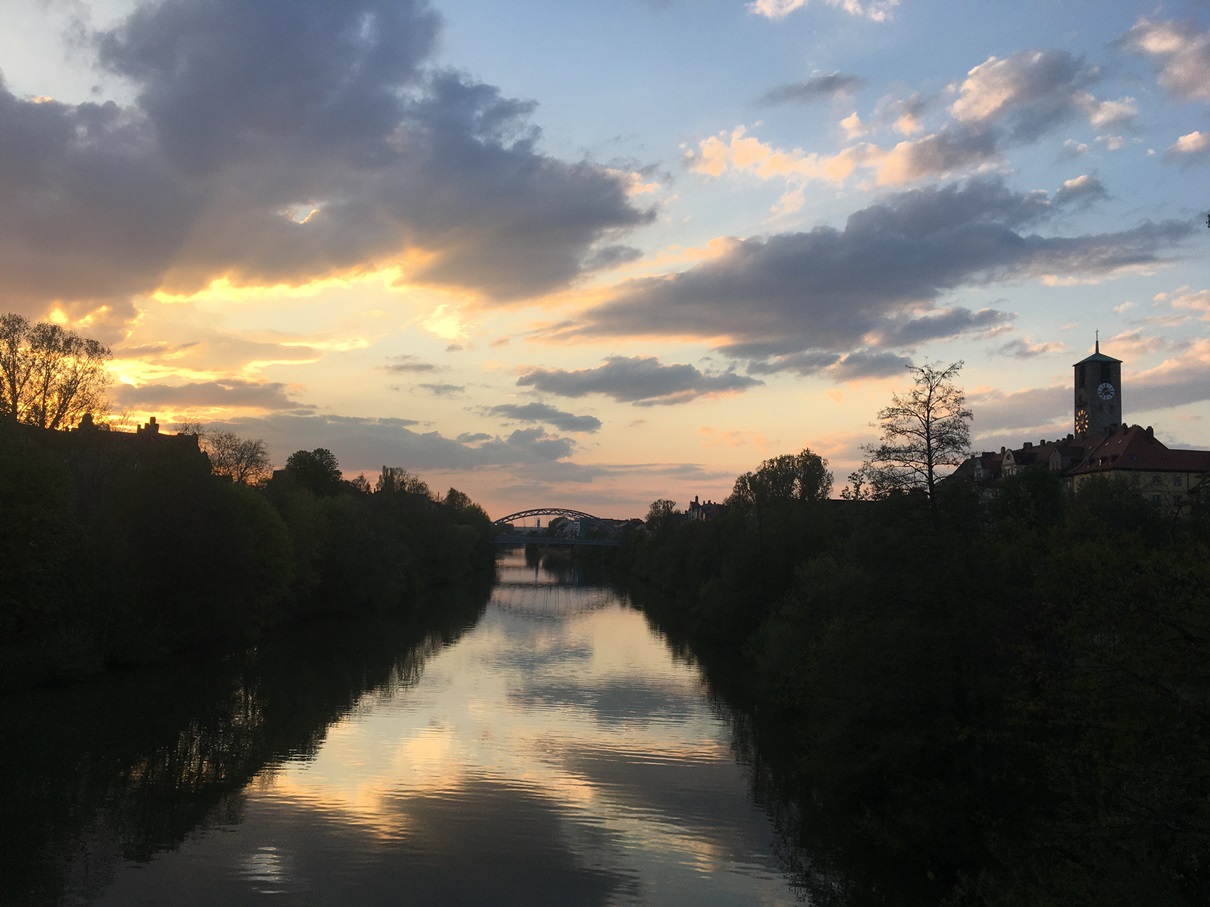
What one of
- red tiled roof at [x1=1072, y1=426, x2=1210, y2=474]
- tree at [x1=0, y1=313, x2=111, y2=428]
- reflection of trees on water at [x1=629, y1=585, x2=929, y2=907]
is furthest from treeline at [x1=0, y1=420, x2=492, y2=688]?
red tiled roof at [x1=1072, y1=426, x2=1210, y2=474]

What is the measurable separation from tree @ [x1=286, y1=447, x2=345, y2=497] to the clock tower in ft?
265

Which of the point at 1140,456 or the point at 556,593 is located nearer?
the point at 1140,456

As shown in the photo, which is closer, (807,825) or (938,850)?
(938,850)

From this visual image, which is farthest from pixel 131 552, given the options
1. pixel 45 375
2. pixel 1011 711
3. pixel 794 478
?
pixel 794 478

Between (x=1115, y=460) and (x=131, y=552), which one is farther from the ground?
(x=1115, y=460)

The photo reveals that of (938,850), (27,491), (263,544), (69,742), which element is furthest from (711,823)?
(263,544)

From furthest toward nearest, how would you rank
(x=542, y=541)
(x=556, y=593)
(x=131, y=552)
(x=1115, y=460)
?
(x=542, y=541), (x=556, y=593), (x=1115, y=460), (x=131, y=552)

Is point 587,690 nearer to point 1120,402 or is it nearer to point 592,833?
point 592,833

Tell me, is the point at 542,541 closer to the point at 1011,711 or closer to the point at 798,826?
the point at 798,826

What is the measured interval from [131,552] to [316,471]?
49568 millimetres

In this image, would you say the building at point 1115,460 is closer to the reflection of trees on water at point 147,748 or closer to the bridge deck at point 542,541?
the reflection of trees on water at point 147,748

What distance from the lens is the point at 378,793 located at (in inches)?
954

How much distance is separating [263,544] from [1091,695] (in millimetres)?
42790

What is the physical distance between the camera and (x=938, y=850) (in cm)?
2005
